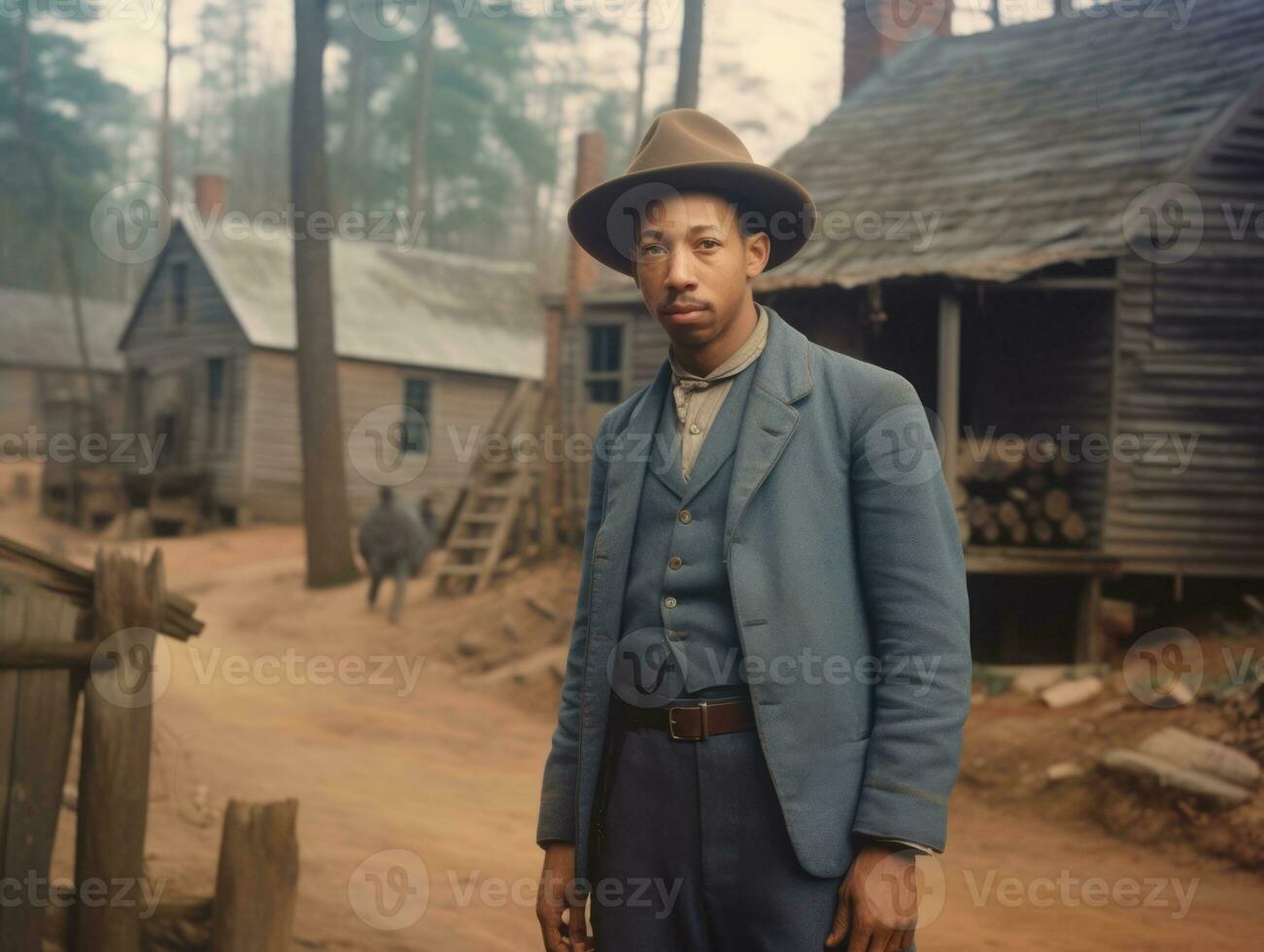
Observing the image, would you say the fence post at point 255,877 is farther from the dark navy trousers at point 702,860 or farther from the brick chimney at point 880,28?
the brick chimney at point 880,28

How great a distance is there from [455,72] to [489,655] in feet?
83.8

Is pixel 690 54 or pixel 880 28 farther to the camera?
pixel 880 28

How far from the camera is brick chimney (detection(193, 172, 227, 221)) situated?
28.1 m

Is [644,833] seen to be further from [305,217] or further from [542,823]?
[305,217]

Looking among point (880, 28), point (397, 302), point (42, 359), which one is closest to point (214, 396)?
point (397, 302)

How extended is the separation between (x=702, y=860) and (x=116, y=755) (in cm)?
303

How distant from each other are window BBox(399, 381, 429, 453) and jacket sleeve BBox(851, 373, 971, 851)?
23982mm

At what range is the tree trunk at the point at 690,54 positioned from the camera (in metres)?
14.2

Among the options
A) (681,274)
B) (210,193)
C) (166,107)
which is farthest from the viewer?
(166,107)

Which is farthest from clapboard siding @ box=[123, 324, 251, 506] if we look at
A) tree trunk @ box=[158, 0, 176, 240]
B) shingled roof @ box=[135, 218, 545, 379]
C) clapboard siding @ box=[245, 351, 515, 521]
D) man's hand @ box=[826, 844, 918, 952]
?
man's hand @ box=[826, 844, 918, 952]

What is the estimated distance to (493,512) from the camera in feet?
53.6

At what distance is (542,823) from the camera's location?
2.80 m

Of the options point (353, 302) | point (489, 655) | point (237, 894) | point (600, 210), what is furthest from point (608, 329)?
point (600, 210)

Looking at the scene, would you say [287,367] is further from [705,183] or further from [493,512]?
[705,183]
